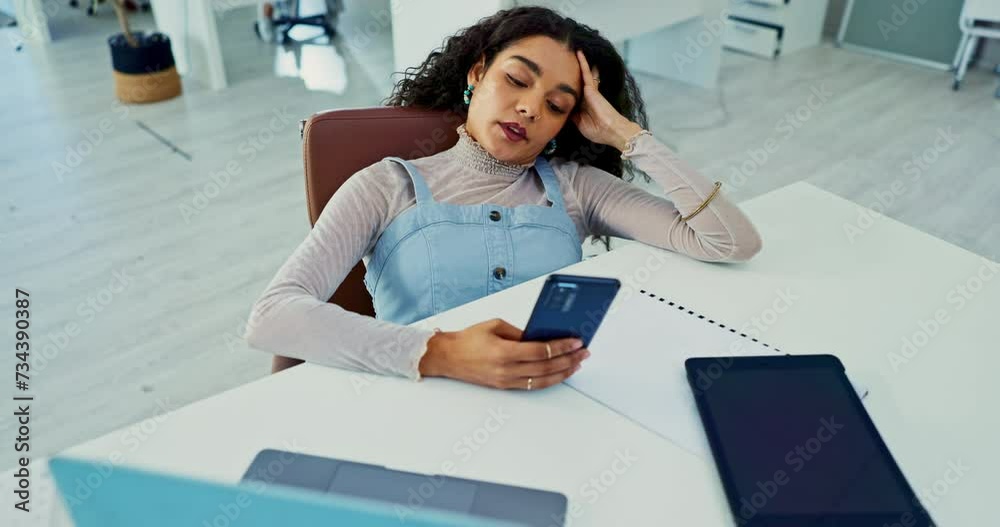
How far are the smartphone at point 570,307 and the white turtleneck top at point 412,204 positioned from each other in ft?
0.47

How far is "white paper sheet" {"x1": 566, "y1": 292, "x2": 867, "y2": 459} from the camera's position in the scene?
0.85 m

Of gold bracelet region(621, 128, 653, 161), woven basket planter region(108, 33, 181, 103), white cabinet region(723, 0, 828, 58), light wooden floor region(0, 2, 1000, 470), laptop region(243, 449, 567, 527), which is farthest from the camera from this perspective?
white cabinet region(723, 0, 828, 58)

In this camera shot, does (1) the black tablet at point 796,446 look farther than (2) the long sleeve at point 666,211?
No

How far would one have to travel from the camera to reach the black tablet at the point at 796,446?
2.36 ft

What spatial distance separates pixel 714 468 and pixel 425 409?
31 cm

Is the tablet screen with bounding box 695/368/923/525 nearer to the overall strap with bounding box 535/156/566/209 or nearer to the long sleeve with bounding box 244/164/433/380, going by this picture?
the long sleeve with bounding box 244/164/433/380

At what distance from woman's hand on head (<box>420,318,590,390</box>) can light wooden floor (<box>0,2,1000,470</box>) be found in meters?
0.61

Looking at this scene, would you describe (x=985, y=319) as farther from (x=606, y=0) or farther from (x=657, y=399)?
(x=606, y=0)

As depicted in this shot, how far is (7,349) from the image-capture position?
190 centimetres

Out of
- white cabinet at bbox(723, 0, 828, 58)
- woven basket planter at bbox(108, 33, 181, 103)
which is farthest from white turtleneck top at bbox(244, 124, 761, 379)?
white cabinet at bbox(723, 0, 828, 58)

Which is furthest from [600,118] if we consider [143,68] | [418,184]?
[143,68]

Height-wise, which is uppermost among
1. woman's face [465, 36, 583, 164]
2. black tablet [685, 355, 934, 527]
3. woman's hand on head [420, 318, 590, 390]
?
woman's face [465, 36, 583, 164]

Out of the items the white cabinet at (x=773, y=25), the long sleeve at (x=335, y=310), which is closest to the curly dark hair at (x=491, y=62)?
the long sleeve at (x=335, y=310)

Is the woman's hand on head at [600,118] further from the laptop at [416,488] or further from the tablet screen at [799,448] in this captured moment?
the laptop at [416,488]
